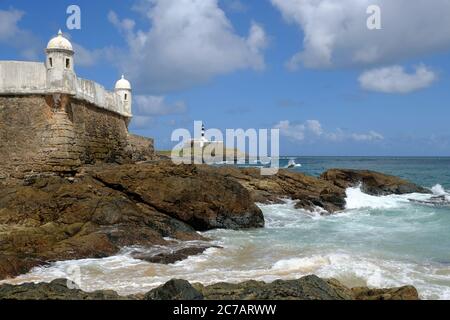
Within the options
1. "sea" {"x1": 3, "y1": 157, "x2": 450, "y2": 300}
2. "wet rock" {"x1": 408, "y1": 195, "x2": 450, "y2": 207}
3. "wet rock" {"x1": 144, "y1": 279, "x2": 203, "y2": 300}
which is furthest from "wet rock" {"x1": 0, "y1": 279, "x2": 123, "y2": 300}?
"wet rock" {"x1": 408, "y1": 195, "x2": 450, "y2": 207}

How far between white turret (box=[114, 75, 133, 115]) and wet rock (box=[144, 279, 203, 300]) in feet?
58.2

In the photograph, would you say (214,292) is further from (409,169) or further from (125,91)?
(409,169)

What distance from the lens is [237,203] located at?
14.6m

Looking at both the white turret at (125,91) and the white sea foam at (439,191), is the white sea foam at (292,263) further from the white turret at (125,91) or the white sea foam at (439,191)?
the white sea foam at (439,191)

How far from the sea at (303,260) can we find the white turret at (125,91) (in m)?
9.75

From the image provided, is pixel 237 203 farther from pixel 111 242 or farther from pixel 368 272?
pixel 368 272

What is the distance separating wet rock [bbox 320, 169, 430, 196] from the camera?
995 inches


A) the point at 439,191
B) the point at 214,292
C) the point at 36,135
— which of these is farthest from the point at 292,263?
the point at 439,191

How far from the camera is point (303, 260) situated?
9.54m

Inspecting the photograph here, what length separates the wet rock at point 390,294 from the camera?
19.6 feet

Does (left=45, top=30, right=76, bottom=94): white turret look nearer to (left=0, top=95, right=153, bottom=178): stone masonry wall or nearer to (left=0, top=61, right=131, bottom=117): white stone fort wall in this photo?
(left=0, top=61, right=131, bottom=117): white stone fort wall

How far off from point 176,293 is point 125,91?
1855 centimetres
